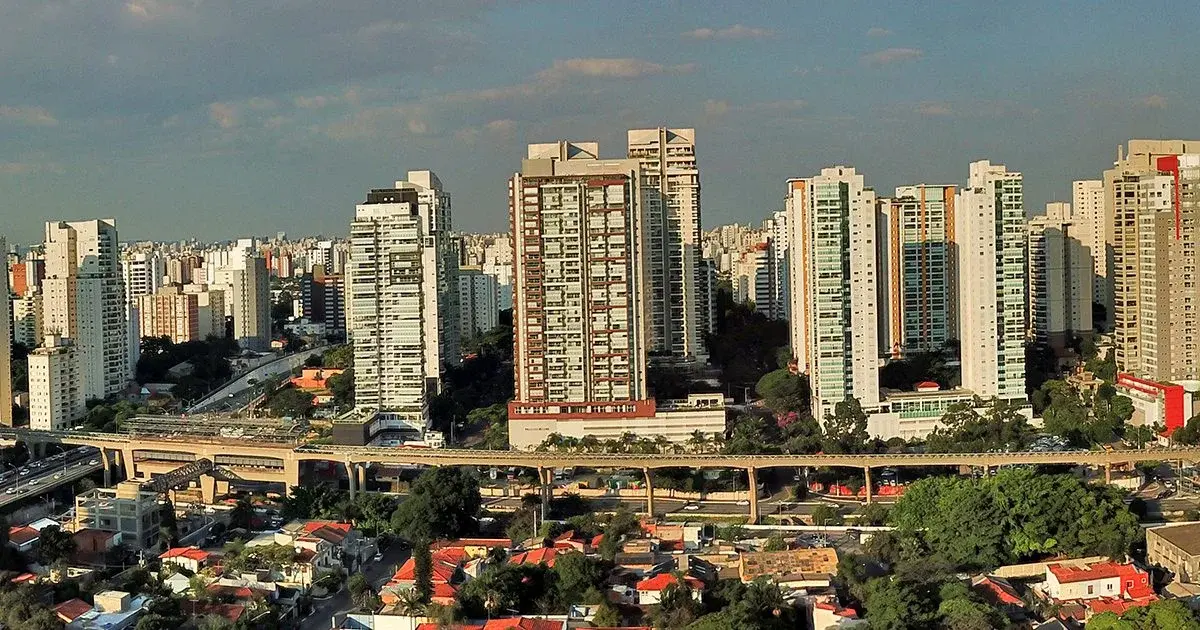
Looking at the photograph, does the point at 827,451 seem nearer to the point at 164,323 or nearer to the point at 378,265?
the point at 378,265

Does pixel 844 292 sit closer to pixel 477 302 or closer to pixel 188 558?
pixel 188 558

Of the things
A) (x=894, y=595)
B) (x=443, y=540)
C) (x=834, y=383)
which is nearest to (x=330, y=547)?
(x=443, y=540)

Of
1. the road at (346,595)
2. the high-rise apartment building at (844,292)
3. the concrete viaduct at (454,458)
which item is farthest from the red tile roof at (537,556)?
the high-rise apartment building at (844,292)

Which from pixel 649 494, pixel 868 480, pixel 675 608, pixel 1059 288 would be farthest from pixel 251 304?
pixel 675 608

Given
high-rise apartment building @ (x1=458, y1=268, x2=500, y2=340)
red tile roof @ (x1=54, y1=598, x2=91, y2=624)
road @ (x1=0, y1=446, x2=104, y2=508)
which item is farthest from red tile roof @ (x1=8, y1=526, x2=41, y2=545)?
high-rise apartment building @ (x1=458, y1=268, x2=500, y2=340)

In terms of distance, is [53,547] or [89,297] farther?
[89,297]

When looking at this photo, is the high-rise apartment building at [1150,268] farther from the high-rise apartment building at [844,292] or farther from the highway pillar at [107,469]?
the highway pillar at [107,469]

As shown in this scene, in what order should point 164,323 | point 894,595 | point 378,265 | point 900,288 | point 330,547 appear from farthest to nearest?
point 164,323 → point 900,288 → point 378,265 → point 330,547 → point 894,595
